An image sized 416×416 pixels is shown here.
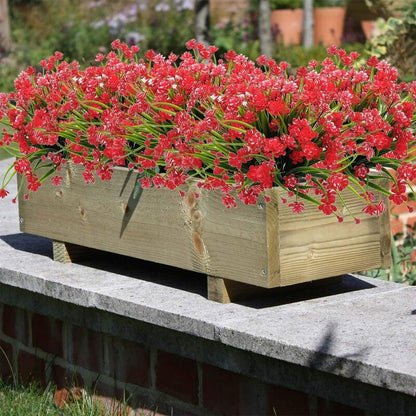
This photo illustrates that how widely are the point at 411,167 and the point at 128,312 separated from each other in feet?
2.70

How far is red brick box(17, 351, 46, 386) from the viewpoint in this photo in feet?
10.2

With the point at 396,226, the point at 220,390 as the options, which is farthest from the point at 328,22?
the point at 220,390

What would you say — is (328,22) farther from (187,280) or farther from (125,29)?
(187,280)

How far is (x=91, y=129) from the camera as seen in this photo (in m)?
2.82

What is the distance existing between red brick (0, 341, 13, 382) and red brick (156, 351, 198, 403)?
74cm

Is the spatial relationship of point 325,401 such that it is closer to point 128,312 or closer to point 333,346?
point 333,346

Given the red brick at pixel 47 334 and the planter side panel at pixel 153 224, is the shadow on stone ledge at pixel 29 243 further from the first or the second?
the red brick at pixel 47 334

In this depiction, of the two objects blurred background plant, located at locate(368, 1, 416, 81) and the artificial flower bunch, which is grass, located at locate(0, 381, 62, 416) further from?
blurred background plant, located at locate(368, 1, 416, 81)

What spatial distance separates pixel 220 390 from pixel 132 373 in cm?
35

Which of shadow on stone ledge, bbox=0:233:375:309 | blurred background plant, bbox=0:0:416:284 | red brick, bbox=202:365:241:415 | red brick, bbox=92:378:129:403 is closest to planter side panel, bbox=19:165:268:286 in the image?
shadow on stone ledge, bbox=0:233:375:309

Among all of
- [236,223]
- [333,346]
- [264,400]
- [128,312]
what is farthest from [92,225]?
[333,346]

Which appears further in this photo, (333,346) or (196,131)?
(196,131)

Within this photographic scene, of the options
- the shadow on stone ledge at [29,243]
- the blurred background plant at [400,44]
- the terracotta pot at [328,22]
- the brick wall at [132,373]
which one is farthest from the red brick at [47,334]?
the terracotta pot at [328,22]

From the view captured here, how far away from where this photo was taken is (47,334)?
10.1 feet
